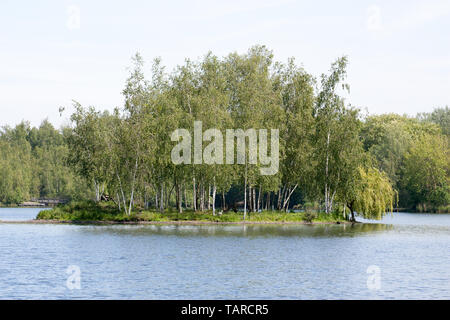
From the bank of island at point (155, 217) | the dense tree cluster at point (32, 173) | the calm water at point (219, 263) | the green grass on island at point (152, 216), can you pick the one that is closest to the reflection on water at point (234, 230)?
the calm water at point (219, 263)

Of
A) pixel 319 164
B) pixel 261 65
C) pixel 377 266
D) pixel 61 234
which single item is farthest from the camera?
pixel 261 65

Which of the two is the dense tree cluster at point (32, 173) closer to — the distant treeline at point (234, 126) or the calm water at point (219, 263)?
the distant treeline at point (234, 126)

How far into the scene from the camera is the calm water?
2703 centimetres

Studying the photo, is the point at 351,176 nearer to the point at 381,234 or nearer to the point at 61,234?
the point at 381,234

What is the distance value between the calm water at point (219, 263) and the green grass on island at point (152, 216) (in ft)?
20.2

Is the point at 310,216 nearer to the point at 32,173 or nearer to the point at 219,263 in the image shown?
the point at 219,263

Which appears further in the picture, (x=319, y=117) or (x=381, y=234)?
(x=319, y=117)

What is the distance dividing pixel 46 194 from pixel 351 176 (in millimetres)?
93002

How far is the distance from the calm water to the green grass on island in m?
6.17

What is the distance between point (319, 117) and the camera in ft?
223

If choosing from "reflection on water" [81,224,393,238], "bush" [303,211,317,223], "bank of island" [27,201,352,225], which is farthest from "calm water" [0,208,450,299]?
"bush" [303,211,317,223]

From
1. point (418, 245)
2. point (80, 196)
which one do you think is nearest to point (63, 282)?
point (418, 245)

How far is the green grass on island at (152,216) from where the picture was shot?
2473 inches

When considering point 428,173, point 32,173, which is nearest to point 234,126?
point 428,173
